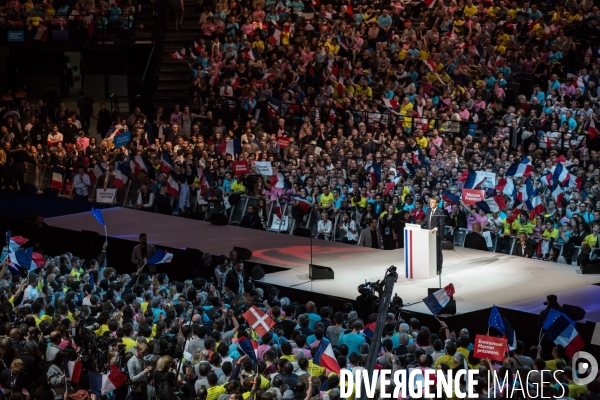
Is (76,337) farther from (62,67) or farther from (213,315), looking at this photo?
(62,67)

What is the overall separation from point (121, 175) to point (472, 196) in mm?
9018

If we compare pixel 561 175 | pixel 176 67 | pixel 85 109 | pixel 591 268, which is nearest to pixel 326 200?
pixel 561 175

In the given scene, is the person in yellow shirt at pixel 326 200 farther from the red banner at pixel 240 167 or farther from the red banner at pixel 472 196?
the red banner at pixel 472 196

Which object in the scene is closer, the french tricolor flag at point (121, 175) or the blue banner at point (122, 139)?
the french tricolor flag at point (121, 175)

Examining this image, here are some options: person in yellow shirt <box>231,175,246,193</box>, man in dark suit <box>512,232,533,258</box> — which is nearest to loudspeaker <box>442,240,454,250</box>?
man in dark suit <box>512,232,533,258</box>

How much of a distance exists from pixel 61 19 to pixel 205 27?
4.45m

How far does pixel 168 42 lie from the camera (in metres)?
35.9

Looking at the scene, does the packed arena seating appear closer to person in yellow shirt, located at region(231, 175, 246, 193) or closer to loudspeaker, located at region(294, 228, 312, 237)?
person in yellow shirt, located at region(231, 175, 246, 193)

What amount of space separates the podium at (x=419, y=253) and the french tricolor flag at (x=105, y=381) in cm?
766

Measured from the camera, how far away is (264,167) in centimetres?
2683

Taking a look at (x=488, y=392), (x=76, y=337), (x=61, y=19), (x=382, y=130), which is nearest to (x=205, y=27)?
(x=61, y=19)

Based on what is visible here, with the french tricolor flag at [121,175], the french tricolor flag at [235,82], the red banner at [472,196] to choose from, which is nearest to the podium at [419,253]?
the red banner at [472,196]

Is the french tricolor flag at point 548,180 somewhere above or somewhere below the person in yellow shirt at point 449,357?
above

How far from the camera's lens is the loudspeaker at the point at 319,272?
21.8 metres
